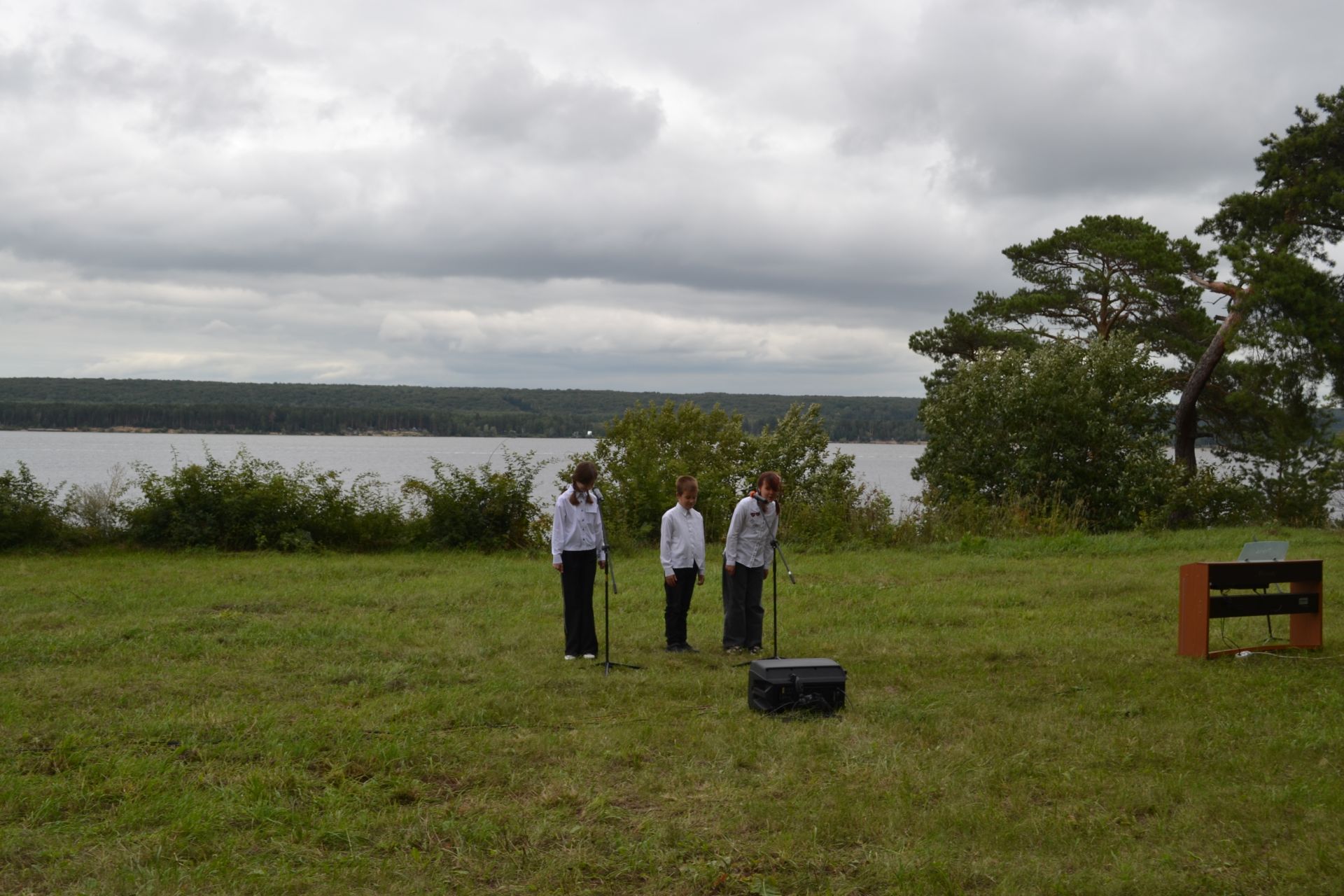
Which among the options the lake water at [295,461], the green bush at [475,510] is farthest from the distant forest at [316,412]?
the green bush at [475,510]

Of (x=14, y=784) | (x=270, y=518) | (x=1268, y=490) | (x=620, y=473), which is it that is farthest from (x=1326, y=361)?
(x=14, y=784)

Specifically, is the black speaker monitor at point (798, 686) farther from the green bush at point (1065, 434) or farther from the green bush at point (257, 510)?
the green bush at point (1065, 434)

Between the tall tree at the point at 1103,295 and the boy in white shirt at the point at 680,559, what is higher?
the tall tree at the point at 1103,295

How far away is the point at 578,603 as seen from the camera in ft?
32.6

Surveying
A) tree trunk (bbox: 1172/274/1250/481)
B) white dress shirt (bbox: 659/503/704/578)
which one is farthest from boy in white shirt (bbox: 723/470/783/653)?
tree trunk (bbox: 1172/274/1250/481)

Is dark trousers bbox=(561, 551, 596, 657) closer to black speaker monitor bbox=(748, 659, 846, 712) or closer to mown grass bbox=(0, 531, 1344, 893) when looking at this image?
mown grass bbox=(0, 531, 1344, 893)

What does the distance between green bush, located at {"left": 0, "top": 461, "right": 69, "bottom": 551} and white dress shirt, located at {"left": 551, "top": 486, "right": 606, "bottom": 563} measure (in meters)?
12.1

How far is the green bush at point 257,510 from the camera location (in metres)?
18.5

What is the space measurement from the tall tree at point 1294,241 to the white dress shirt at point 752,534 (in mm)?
15359

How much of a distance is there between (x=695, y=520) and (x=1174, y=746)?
477 cm

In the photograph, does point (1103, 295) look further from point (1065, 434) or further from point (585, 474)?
point (585, 474)

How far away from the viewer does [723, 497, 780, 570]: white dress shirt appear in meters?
10.3

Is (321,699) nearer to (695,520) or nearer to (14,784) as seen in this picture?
(14,784)

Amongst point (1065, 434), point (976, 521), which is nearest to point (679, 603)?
point (976, 521)
